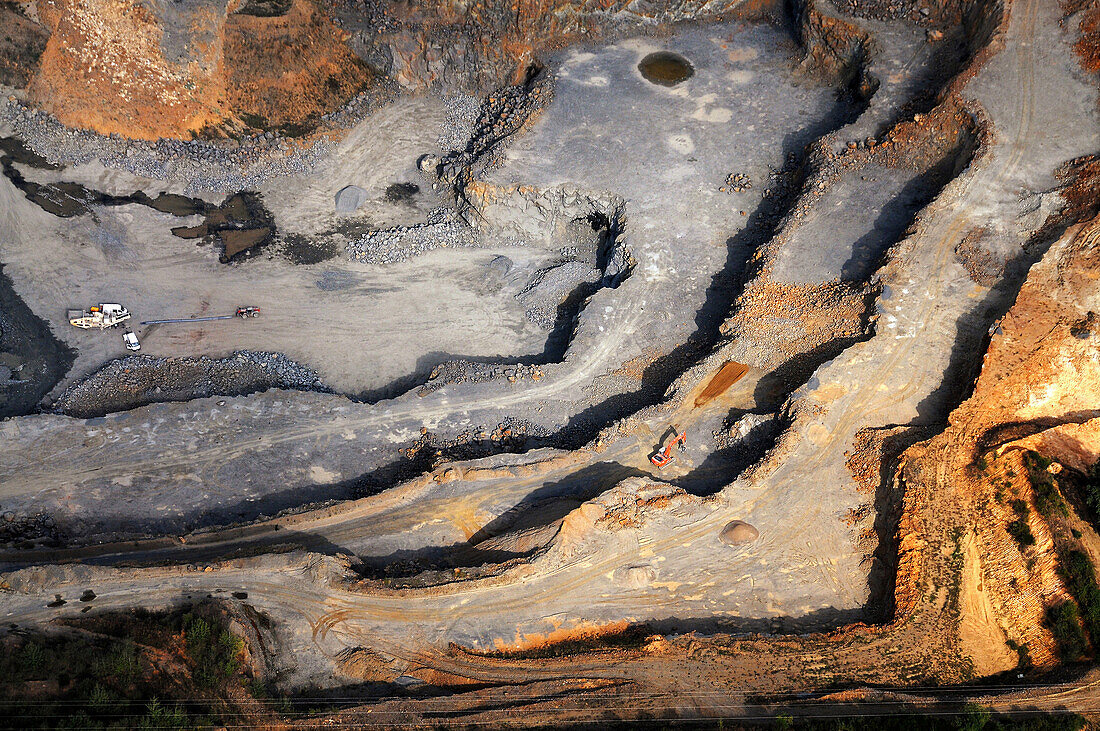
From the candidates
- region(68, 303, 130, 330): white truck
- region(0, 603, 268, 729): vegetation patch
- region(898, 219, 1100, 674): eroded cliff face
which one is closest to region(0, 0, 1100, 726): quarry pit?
region(898, 219, 1100, 674): eroded cliff face

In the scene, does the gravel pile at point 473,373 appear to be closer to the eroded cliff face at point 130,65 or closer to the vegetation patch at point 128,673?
the vegetation patch at point 128,673

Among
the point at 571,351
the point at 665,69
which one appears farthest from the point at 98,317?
the point at 665,69

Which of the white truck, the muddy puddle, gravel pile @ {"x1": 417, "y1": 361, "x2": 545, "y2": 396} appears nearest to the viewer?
gravel pile @ {"x1": 417, "y1": 361, "x2": 545, "y2": 396}

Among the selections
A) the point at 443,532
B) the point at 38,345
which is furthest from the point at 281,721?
the point at 38,345

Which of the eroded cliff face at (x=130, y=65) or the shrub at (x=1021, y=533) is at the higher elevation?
the eroded cliff face at (x=130, y=65)

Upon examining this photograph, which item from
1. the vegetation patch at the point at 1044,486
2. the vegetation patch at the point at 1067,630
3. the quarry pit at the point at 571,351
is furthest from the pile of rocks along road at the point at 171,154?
the vegetation patch at the point at 1067,630

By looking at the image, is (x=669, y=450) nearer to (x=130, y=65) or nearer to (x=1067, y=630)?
(x=1067, y=630)

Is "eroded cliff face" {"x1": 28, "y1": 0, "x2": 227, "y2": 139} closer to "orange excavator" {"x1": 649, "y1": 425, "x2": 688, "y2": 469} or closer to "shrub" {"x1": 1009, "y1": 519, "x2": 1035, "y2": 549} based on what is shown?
"orange excavator" {"x1": 649, "y1": 425, "x2": 688, "y2": 469}
